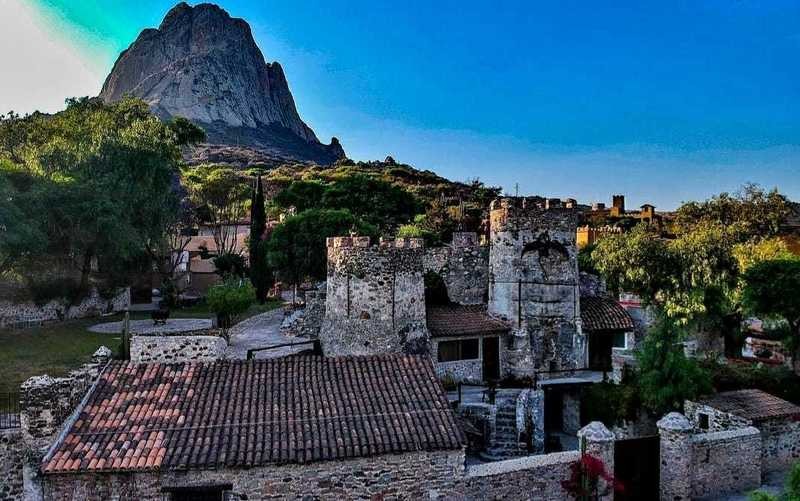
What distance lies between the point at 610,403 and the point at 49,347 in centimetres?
1936

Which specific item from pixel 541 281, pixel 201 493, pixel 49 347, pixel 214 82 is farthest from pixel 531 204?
pixel 214 82

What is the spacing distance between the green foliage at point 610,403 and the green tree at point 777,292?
5.77 metres

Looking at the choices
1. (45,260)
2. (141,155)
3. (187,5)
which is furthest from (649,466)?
(187,5)

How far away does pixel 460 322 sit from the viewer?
21109 mm

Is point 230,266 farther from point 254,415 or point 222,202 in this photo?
point 254,415

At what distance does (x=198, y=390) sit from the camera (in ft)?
41.3

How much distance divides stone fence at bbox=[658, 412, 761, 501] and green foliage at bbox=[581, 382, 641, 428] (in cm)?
349

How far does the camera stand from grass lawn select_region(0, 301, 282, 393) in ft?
60.4

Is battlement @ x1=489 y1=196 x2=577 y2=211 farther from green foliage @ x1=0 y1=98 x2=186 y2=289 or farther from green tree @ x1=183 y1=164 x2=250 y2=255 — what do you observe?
green tree @ x1=183 y1=164 x2=250 y2=255

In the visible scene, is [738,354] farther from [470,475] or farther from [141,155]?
[141,155]

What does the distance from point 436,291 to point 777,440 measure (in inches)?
452

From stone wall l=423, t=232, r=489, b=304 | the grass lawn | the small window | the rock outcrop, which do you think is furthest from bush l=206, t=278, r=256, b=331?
the rock outcrop

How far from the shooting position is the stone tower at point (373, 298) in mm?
18734

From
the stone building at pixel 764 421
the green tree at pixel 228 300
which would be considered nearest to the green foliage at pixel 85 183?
the green tree at pixel 228 300
